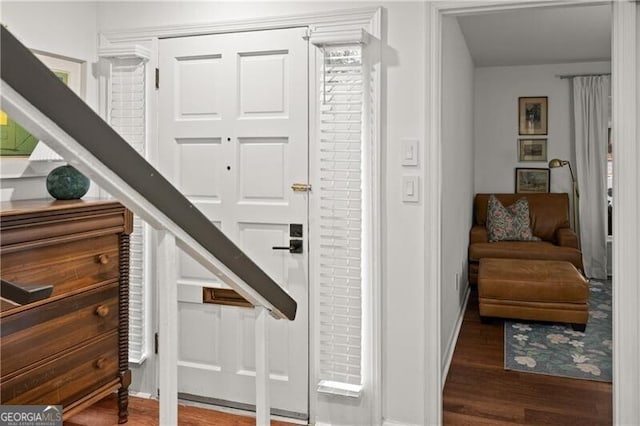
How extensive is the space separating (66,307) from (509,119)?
5.89 metres

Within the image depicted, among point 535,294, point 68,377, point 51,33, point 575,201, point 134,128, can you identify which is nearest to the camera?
point 68,377

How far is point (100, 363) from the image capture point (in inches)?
104

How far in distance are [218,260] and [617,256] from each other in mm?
2037

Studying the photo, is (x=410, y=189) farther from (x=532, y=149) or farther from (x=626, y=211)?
(x=532, y=149)

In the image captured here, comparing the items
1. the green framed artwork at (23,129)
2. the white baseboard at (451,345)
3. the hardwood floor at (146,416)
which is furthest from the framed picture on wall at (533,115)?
the green framed artwork at (23,129)

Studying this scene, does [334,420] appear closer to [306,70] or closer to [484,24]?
[306,70]

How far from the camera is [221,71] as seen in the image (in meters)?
2.93

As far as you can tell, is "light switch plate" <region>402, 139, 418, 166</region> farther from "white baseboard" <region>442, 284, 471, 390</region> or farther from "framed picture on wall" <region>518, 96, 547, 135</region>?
"framed picture on wall" <region>518, 96, 547, 135</region>

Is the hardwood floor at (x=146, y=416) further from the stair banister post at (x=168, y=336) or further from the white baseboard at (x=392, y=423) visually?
the stair banister post at (x=168, y=336)

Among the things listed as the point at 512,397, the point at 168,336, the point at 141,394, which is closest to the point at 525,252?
the point at 512,397

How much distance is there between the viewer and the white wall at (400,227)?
259cm

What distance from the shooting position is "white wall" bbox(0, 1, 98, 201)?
264 cm

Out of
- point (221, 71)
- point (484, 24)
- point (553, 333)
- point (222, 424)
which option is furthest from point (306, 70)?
point (553, 333)

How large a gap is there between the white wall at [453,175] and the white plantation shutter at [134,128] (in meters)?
1.82
